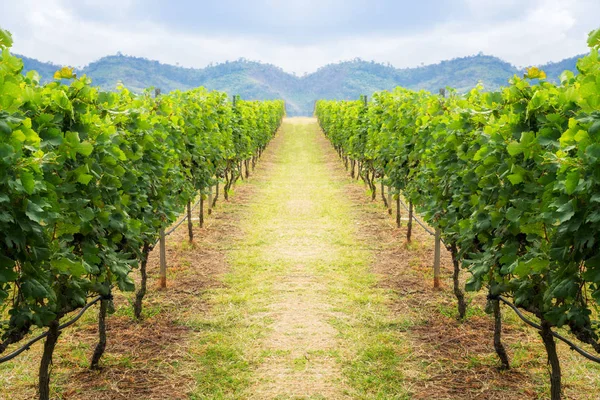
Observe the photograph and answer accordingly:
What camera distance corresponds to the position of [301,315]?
24.1 feet

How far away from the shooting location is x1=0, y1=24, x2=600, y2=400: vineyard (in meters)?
3.65

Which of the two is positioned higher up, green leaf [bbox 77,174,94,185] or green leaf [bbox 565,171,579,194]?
green leaf [bbox 565,171,579,194]

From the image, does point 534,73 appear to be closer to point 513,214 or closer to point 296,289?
point 513,214

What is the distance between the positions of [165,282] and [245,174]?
12160 millimetres

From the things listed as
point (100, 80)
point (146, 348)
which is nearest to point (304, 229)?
point (146, 348)

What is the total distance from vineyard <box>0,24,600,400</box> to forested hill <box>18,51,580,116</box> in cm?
14122

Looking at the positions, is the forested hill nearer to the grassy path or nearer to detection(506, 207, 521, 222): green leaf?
the grassy path

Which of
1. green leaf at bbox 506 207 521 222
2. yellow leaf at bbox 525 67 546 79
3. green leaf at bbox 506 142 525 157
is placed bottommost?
green leaf at bbox 506 207 521 222

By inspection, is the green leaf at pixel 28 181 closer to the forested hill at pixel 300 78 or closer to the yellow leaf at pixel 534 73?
the yellow leaf at pixel 534 73

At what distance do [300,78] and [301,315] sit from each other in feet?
615

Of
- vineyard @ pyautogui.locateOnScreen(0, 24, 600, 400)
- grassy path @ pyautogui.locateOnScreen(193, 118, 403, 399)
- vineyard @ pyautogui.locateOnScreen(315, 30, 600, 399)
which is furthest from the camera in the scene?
grassy path @ pyautogui.locateOnScreen(193, 118, 403, 399)

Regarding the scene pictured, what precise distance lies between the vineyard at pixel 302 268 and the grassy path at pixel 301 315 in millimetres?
33

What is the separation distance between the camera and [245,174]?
809 inches

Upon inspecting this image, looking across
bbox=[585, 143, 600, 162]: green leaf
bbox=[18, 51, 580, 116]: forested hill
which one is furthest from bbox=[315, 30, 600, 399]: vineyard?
bbox=[18, 51, 580, 116]: forested hill
